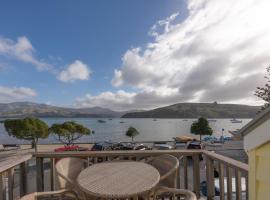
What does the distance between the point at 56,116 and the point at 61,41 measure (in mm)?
148135

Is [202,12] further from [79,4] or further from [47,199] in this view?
[47,199]

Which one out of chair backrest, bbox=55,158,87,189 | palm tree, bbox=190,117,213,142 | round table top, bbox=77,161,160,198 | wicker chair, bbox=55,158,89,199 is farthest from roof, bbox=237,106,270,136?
palm tree, bbox=190,117,213,142

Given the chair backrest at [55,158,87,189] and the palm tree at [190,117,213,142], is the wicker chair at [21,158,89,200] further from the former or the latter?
the palm tree at [190,117,213,142]

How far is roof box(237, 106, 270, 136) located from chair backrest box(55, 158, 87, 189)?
1.81 m

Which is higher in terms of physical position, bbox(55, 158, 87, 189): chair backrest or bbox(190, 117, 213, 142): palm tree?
bbox(55, 158, 87, 189): chair backrest

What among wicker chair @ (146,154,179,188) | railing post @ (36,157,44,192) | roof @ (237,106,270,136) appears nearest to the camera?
roof @ (237,106,270,136)

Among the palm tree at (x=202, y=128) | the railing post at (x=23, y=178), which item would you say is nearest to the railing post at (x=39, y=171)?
the railing post at (x=23, y=178)

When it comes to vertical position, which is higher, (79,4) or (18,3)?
(18,3)

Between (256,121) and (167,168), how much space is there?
68.4 inches

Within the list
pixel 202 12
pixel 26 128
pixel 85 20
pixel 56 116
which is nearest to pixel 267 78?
pixel 202 12

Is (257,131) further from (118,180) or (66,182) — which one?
(66,182)

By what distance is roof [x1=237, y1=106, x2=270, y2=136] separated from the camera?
115 centimetres

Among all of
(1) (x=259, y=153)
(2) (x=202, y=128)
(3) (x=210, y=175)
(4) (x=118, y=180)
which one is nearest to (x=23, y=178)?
(4) (x=118, y=180)

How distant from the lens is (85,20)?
11109 millimetres
